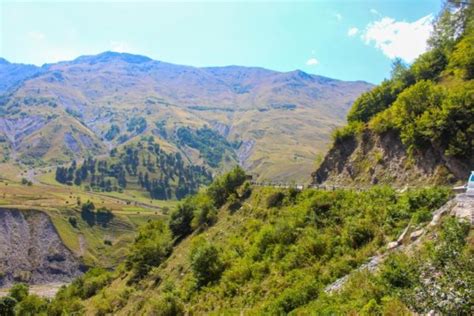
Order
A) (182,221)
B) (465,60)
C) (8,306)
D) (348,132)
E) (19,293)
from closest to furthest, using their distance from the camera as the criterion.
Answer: (465,60) → (348,132) → (182,221) → (8,306) → (19,293)

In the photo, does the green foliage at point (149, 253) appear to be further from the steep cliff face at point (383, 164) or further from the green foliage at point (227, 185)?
the steep cliff face at point (383, 164)

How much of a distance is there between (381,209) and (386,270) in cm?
1215

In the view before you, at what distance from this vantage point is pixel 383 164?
48156 millimetres

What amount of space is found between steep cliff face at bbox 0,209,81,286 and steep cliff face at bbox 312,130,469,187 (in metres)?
133

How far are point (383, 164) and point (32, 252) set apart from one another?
155 m

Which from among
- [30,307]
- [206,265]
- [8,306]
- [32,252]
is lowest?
[32,252]

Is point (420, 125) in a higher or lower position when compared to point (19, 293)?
higher

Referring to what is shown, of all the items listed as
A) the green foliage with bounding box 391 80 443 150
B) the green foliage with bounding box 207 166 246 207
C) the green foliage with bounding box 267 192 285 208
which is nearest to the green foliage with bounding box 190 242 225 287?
the green foliage with bounding box 267 192 285 208

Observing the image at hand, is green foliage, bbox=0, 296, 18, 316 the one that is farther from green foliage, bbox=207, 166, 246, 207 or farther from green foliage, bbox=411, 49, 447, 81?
green foliage, bbox=411, 49, 447, 81

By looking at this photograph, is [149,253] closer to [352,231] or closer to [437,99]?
[352,231]

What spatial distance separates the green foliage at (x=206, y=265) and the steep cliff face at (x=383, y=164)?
23.6 meters

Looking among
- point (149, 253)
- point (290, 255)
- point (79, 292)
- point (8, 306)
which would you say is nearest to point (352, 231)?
point (290, 255)

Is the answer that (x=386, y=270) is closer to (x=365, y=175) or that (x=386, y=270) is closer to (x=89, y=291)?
(x=365, y=175)

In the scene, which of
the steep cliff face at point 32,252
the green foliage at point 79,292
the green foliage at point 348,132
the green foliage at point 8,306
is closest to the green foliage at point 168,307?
the green foliage at point 348,132
